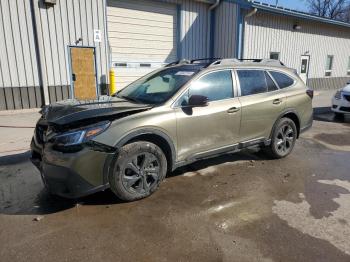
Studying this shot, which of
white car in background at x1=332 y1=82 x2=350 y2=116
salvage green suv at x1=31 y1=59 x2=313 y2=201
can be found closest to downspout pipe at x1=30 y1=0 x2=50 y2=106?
salvage green suv at x1=31 y1=59 x2=313 y2=201

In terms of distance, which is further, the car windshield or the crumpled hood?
the car windshield

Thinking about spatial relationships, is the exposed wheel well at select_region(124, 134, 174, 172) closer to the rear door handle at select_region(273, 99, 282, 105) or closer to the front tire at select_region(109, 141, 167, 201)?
the front tire at select_region(109, 141, 167, 201)

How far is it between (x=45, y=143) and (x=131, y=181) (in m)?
1.10

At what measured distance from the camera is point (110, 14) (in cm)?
1114

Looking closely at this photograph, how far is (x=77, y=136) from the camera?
10.5 feet

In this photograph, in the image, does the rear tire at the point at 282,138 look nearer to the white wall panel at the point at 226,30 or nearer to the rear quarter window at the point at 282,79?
the rear quarter window at the point at 282,79

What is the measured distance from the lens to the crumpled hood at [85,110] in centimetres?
335

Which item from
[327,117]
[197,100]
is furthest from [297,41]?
[197,100]

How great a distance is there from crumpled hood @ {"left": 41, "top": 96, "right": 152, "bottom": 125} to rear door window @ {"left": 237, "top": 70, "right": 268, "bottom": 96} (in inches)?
69.5

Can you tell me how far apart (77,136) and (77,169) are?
14.2 inches

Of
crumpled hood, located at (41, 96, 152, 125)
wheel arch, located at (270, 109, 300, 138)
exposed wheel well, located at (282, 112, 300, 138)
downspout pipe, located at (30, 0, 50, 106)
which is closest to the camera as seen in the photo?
crumpled hood, located at (41, 96, 152, 125)

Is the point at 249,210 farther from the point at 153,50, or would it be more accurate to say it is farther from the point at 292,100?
the point at 153,50

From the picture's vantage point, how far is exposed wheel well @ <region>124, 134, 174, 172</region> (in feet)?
11.9

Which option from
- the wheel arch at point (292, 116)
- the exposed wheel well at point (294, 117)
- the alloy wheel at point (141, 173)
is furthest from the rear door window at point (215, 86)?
the exposed wheel well at point (294, 117)
